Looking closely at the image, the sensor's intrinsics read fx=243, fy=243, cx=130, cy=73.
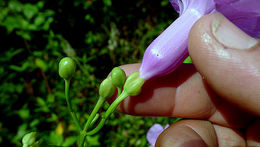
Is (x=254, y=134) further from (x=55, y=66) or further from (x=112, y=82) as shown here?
(x=55, y=66)

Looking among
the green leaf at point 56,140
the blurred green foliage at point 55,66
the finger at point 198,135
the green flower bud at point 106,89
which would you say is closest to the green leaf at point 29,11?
the blurred green foliage at point 55,66

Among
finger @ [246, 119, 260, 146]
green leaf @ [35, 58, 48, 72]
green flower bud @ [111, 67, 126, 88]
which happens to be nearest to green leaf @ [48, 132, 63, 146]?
green leaf @ [35, 58, 48, 72]

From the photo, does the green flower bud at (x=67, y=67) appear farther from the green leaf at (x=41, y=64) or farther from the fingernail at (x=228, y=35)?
the green leaf at (x=41, y=64)

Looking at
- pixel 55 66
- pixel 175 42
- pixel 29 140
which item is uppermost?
pixel 175 42

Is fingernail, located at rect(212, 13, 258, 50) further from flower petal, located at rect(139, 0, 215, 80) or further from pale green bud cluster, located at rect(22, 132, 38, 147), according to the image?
pale green bud cluster, located at rect(22, 132, 38, 147)

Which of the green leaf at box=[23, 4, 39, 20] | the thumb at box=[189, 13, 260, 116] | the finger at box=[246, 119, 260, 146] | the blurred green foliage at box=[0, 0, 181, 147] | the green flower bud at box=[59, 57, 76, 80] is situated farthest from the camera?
the green leaf at box=[23, 4, 39, 20]

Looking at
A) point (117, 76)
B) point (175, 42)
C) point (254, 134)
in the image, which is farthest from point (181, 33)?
point (254, 134)
